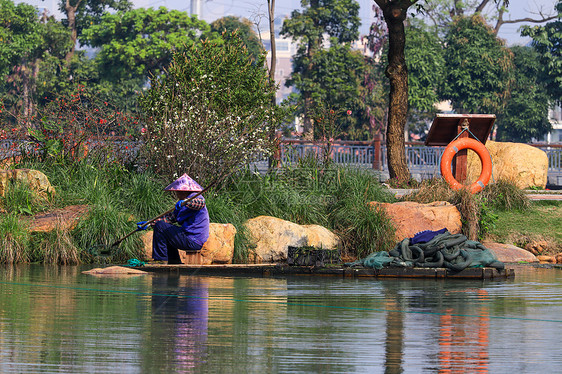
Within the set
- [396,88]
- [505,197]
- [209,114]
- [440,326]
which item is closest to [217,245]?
[209,114]

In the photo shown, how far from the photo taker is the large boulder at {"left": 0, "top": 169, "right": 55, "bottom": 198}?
18391 mm

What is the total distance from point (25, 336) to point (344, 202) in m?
11.9

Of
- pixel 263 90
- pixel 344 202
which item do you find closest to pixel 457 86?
pixel 263 90

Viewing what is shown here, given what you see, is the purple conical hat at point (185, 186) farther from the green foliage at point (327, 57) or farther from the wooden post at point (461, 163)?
the green foliage at point (327, 57)

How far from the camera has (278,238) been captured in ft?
58.2

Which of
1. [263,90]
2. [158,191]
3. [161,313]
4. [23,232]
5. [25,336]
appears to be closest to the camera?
[25,336]

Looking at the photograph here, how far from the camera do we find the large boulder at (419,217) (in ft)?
60.2

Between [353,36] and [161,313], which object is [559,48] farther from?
[161,313]

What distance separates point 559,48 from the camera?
55.1 metres

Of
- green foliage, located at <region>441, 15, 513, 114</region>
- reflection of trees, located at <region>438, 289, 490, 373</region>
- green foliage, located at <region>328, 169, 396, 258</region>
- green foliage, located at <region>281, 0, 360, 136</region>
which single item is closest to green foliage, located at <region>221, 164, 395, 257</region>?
green foliage, located at <region>328, 169, 396, 258</region>

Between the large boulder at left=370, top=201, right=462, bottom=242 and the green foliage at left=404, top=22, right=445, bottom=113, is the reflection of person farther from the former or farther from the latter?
the green foliage at left=404, top=22, right=445, bottom=113

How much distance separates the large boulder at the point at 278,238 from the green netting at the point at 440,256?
246 centimetres

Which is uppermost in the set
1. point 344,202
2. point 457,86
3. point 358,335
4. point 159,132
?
point 457,86

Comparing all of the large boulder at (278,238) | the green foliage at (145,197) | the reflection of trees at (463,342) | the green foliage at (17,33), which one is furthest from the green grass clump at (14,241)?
the green foliage at (17,33)
